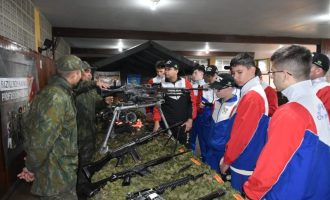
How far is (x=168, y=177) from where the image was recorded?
192 cm

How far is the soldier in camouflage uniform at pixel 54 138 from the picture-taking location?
1715 mm

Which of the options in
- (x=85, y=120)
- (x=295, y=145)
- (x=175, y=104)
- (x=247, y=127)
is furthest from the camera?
(x=175, y=104)

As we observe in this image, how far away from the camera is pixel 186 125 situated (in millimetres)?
3355

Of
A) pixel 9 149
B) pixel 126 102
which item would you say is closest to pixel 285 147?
pixel 126 102

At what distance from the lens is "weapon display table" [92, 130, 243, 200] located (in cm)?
164

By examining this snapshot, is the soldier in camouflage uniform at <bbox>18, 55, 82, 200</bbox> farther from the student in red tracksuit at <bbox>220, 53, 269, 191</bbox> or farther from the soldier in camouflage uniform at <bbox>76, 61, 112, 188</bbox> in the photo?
the student in red tracksuit at <bbox>220, 53, 269, 191</bbox>

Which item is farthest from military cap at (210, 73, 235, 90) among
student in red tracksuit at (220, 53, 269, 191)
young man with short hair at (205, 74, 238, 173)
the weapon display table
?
the weapon display table

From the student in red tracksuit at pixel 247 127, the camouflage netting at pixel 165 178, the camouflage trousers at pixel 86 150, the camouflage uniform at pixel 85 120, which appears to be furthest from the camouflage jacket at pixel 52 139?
the student in red tracksuit at pixel 247 127

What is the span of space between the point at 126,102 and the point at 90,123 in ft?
1.48

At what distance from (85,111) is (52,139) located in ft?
3.91

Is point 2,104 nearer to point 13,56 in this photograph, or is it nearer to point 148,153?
point 13,56

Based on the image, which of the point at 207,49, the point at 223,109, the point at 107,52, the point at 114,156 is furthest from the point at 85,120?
the point at 207,49

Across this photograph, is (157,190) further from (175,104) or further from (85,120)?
(175,104)

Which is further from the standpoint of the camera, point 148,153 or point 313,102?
point 148,153
